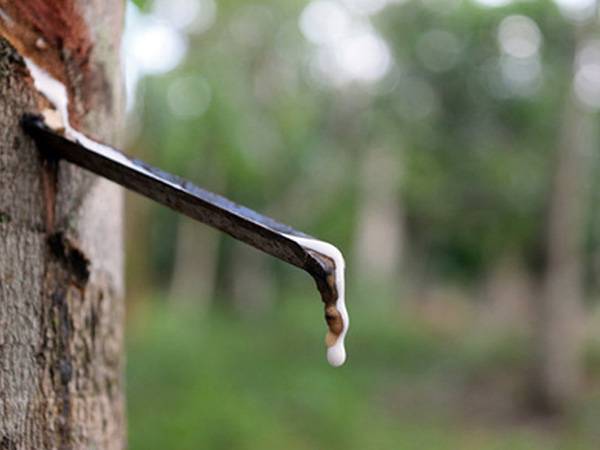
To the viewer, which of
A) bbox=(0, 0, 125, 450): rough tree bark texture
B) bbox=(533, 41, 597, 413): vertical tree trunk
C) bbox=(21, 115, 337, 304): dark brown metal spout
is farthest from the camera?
bbox=(533, 41, 597, 413): vertical tree trunk

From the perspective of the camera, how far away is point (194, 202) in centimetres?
104

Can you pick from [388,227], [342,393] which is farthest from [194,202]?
[388,227]

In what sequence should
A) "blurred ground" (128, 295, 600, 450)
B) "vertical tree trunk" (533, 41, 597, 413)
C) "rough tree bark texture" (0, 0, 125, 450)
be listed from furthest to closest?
1. "vertical tree trunk" (533, 41, 597, 413)
2. "blurred ground" (128, 295, 600, 450)
3. "rough tree bark texture" (0, 0, 125, 450)

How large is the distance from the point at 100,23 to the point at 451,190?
1588 centimetres

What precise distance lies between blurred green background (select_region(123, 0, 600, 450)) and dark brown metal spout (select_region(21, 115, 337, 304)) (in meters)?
1.17

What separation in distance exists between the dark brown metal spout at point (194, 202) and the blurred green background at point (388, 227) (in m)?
1.17

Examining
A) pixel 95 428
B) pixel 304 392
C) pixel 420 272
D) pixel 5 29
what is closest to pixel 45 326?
pixel 95 428

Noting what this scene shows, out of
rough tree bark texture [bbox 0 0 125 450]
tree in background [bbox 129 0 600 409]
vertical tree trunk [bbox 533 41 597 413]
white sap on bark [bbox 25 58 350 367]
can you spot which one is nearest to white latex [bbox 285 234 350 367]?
white sap on bark [bbox 25 58 350 367]

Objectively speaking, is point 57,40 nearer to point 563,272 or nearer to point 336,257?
point 336,257

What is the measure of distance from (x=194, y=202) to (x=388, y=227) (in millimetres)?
24775

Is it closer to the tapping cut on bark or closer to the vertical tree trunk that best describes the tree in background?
the vertical tree trunk

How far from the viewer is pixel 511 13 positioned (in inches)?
524

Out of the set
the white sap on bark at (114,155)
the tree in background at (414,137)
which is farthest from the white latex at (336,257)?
the tree in background at (414,137)

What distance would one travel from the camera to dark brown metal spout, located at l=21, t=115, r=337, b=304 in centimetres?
96
